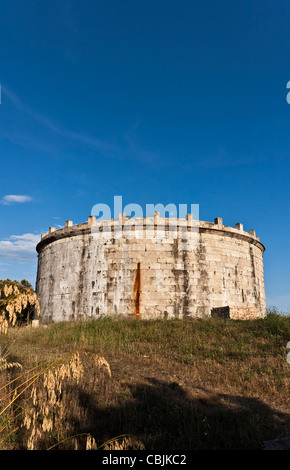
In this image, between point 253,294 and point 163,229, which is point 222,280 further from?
point 163,229

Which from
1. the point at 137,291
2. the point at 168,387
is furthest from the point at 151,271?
the point at 168,387

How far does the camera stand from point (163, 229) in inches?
666

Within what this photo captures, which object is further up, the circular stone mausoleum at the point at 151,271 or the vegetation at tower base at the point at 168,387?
the circular stone mausoleum at the point at 151,271

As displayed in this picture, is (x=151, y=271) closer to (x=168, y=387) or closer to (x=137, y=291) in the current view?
(x=137, y=291)

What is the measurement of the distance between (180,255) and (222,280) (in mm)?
2662

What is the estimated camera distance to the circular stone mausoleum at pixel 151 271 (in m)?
16.2

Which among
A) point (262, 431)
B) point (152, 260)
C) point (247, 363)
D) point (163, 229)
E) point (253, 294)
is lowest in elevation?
point (262, 431)

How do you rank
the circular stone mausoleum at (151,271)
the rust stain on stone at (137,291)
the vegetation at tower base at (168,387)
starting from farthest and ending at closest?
the circular stone mausoleum at (151,271) < the rust stain on stone at (137,291) < the vegetation at tower base at (168,387)

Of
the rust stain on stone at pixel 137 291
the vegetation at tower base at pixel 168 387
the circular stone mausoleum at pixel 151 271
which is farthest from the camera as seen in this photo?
the circular stone mausoleum at pixel 151 271

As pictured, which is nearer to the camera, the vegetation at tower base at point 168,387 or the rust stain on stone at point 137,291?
the vegetation at tower base at point 168,387

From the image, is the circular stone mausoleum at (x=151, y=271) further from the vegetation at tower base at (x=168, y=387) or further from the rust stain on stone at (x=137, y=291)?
the vegetation at tower base at (x=168, y=387)

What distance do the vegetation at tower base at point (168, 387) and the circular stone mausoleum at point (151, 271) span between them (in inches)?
124

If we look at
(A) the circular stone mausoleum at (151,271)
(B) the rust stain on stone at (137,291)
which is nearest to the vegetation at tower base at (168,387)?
(B) the rust stain on stone at (137,291)
